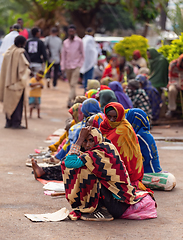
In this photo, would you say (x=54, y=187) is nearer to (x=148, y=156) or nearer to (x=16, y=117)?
(x=148, y=156)

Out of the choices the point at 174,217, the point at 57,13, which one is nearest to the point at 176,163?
the point at 174,217

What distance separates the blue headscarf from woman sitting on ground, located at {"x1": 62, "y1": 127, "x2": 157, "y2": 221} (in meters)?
1.04

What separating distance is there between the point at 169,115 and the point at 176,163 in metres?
3.86

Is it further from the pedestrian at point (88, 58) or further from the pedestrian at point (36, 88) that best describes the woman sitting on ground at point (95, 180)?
the pedestrian at point (88, 58)

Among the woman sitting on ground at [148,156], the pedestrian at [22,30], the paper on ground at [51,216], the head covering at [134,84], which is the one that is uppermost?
the pedestrian at [22,30]

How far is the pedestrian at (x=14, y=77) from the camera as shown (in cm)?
789

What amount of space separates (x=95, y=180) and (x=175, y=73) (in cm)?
615

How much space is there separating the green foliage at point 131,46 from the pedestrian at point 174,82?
3.76 meters

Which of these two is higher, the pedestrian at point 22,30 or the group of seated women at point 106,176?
the pedestrian at point 22,30

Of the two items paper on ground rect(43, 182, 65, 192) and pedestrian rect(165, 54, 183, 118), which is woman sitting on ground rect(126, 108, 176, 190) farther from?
pedestrian rect(165, 54, 183, 118)

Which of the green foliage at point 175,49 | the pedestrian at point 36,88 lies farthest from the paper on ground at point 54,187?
the green foliage at point 175,49

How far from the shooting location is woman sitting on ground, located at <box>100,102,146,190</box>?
425 cm

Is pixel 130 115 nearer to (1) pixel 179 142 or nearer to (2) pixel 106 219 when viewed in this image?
(2) pixel 106 219

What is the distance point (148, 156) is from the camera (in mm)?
4863
